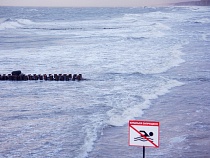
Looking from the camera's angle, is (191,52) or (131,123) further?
(191,52)

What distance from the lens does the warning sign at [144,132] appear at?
6.00 m

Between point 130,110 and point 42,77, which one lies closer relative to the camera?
point 130,110

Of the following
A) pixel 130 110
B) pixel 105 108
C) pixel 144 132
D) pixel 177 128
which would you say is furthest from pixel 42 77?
pixel 144 132

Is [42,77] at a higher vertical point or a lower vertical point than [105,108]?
higher

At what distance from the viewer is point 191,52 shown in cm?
3083

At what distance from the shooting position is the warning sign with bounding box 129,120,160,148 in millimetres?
6000

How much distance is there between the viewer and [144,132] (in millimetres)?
6039

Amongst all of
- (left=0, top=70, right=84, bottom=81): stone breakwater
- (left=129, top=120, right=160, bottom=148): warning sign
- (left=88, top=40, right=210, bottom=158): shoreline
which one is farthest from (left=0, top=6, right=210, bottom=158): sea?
(left=129, top=120, right=160, bottom=148): warning sign

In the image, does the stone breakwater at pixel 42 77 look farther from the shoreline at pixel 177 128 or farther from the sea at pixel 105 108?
the shoreline at pixel 177 128

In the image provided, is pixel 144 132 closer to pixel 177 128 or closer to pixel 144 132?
pixel 144 132

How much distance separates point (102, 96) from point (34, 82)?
524 centimetres

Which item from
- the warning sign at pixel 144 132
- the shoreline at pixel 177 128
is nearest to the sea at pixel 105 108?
the shoreline at pixel 177 128

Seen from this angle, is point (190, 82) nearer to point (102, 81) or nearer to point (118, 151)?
point (102, 81)

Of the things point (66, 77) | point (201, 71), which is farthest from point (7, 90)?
point (201, 71)
